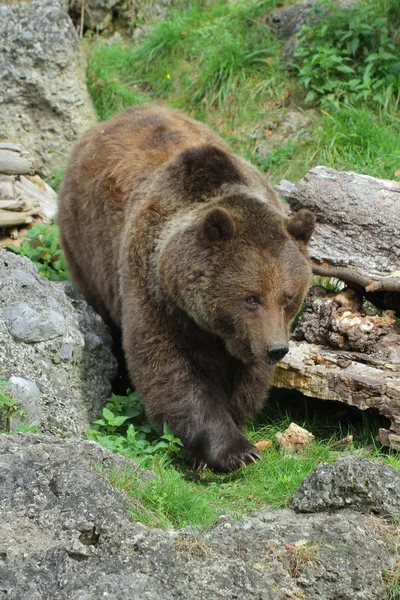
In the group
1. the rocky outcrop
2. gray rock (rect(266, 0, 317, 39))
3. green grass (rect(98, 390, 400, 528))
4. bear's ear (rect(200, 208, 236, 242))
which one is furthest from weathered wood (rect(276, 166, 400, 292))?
the rocky outcrop

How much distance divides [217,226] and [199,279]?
36 cm

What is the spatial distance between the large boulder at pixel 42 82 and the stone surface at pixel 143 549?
676 cm

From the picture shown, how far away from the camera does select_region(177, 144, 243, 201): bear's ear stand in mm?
5828

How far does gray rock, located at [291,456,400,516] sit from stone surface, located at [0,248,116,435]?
71.2 inches

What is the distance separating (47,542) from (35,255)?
5062 mm

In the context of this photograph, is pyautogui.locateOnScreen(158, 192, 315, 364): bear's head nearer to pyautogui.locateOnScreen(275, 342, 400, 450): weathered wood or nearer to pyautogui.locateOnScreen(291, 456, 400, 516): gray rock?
pyautogui.locateOnScreen(275, 342, 400, 450): weathered wood

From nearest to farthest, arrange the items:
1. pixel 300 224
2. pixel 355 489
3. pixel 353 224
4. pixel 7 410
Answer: pixel 355 489 → pixel 7 410 → pixel 300 224 → pixel 353 224

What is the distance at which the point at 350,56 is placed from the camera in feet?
31.8

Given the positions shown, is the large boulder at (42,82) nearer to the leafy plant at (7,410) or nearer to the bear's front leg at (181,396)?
the bear's front leg at (181,396)

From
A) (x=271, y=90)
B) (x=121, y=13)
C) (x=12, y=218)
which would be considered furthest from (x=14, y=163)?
(x=121, y=13)

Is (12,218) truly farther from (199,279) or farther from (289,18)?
(289,18)

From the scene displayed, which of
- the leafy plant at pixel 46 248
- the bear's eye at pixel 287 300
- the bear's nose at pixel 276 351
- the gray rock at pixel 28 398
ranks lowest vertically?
the leafy plant at pixel 46 248

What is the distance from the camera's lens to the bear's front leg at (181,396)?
18.2 feet

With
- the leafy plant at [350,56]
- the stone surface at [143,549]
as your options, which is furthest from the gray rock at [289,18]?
the stone surface at [143,549]
